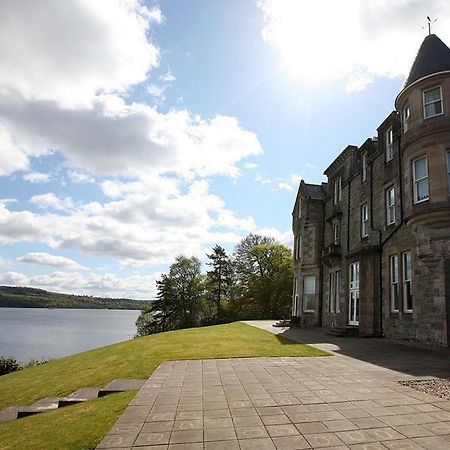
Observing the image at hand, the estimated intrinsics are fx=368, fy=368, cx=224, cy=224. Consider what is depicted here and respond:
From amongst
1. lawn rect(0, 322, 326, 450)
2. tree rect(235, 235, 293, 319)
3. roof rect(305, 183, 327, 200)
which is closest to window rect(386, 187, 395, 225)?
lawn rect(0, 322, 326, 450)

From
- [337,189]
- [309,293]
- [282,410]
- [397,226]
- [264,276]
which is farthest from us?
[264,276]

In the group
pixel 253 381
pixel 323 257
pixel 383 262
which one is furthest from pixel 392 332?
pixel 253 381

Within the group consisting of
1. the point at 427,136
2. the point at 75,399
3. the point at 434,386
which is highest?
the point at 427,136

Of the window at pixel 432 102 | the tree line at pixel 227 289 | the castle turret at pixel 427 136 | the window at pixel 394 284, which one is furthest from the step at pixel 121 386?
the tree line at pixel 227 289

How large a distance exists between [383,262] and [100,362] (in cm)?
1560

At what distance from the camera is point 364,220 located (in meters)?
24.4

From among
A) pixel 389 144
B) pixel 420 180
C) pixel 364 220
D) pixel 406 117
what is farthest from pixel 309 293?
pixel 406 117

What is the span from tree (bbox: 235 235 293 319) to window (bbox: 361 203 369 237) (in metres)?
29.8

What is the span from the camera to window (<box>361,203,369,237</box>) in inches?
939

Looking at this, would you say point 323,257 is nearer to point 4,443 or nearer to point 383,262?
point 383,262

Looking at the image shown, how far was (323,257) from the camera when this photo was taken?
95.5ft

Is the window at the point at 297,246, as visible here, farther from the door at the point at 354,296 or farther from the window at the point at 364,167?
the window at the point at 364,167

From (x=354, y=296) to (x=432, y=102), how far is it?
500 inches

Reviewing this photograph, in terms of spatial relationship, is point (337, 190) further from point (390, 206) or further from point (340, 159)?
point (390, 206)
